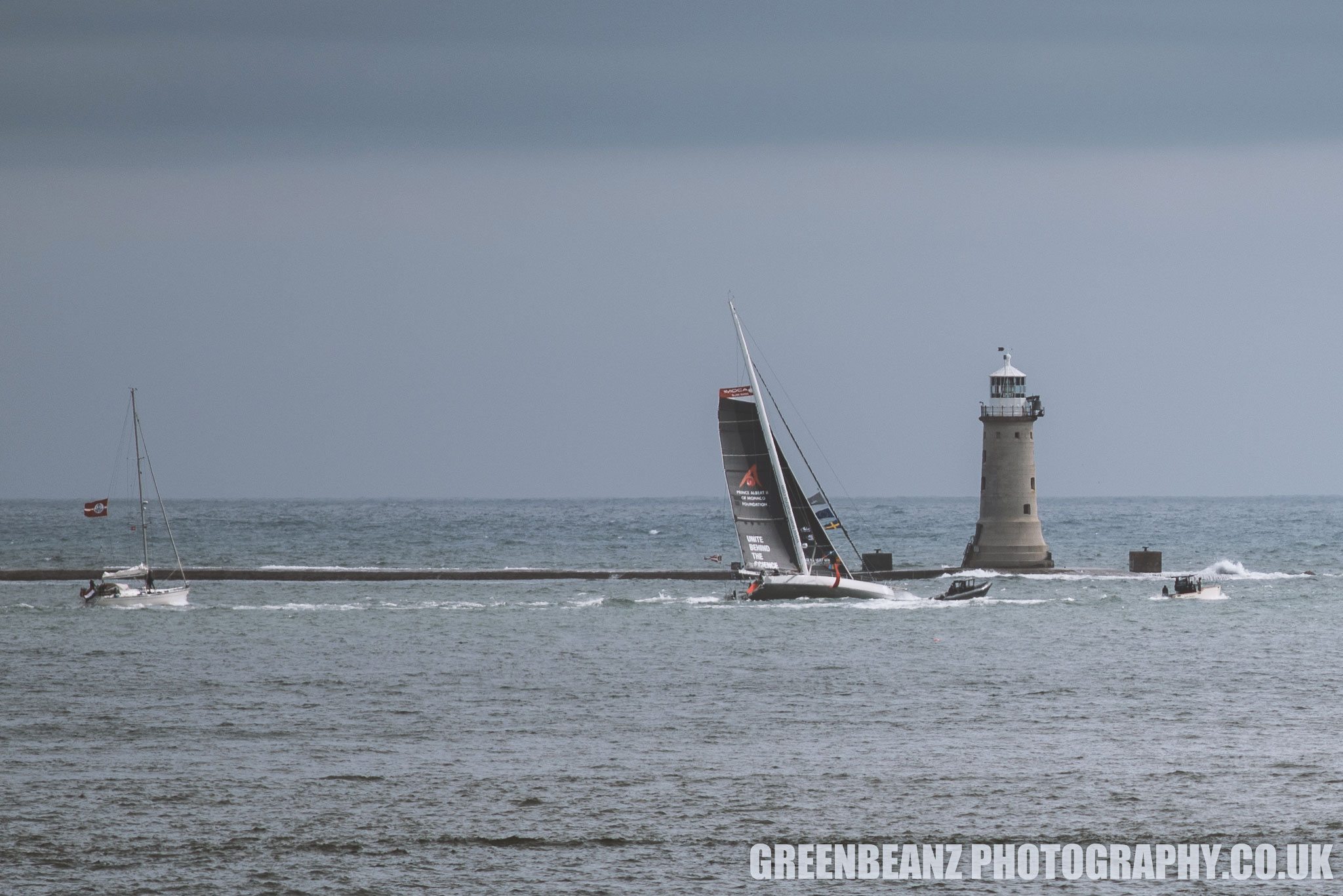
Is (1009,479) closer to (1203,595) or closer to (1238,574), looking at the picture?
(1203,595)

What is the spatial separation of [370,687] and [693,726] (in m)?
10.3

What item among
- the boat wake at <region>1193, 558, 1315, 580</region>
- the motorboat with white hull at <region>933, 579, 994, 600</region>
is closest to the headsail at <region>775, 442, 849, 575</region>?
the motorboat with white hull at <region>933, 579, 994, 600</region>

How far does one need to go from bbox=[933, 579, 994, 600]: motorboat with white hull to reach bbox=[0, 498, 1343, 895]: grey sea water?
2.67ft

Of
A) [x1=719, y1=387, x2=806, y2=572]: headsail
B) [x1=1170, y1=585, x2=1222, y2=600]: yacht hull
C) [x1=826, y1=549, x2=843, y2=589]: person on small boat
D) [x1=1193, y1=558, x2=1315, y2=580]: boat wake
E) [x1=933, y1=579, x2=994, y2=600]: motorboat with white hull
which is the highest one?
[x1=719, y1=387, x2=806, y2=572]: headsail

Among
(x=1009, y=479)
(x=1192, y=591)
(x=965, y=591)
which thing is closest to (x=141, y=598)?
(x=965, y=591)

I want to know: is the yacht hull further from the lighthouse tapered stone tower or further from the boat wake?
the boat wake

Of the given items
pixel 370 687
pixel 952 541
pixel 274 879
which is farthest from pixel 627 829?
pixel 952 541

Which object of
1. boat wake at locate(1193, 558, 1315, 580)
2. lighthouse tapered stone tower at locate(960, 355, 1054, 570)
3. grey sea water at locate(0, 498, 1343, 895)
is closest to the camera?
grey sea water at locate(0, 498, 1343, 895)

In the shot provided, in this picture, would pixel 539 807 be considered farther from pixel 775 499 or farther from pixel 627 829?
pixel 775 499

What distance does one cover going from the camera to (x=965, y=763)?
1070 inches

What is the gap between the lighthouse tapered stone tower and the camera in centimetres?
7506

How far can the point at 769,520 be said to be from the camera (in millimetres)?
66875

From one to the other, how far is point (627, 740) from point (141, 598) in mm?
41631

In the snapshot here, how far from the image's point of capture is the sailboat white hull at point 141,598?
6581 cm
